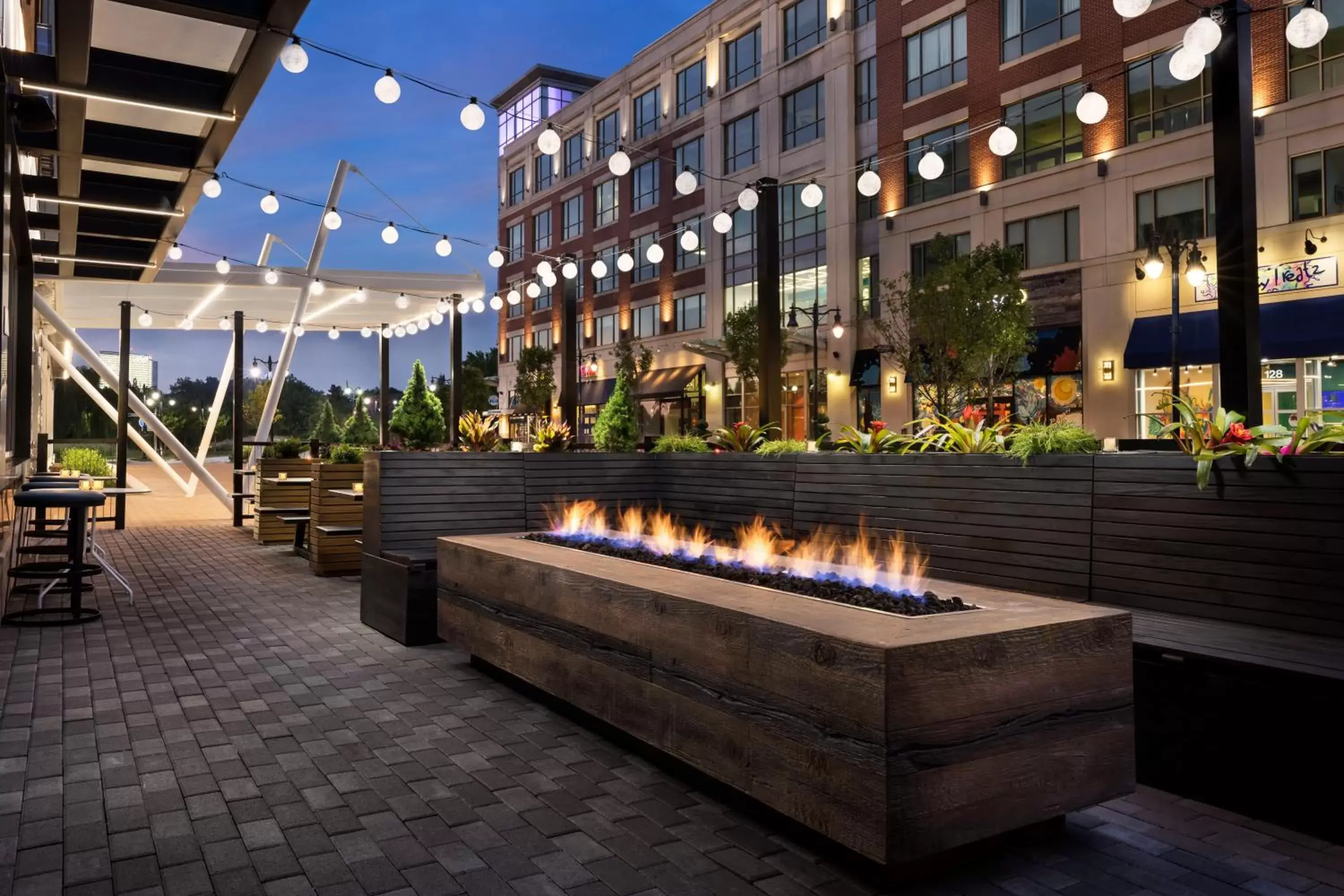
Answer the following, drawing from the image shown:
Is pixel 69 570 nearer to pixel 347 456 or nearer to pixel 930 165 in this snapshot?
pixel 347 456

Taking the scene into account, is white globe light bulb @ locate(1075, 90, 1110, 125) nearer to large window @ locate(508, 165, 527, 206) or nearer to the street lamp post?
the street lamp post

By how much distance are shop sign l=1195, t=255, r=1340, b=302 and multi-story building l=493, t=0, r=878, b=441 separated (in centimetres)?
1015

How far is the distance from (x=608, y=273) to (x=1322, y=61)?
26.6 metres

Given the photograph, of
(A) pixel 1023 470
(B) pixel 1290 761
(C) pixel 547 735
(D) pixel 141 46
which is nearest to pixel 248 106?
(D) pixel 141 46

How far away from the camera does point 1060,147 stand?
21.1 meters

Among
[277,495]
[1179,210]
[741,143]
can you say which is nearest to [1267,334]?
[1179,210]

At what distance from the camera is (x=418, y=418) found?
36.1 feet

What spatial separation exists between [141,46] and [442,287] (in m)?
12.6

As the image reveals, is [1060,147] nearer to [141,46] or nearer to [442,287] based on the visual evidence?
[442,287]

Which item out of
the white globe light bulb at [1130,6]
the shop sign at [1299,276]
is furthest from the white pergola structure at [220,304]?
the shop sign at [1299,276]

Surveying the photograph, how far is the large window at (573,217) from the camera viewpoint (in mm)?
40500

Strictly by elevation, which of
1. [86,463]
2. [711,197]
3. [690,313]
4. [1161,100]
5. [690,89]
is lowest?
[86,463]

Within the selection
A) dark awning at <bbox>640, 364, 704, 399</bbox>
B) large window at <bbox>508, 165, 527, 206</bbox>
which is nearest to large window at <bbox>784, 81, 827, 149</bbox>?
dark awning at <bbox>640, 364, 704, 399</bbox>

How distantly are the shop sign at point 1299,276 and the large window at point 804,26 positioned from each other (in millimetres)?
15281
